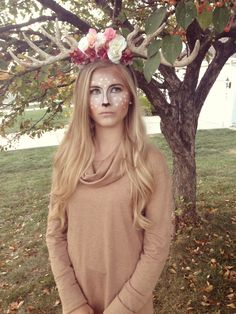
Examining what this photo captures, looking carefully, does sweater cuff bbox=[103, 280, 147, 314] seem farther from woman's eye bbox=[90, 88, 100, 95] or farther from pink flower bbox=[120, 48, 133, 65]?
pink flower bbox=[120, 48, 133, 65]

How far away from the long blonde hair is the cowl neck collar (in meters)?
0.03

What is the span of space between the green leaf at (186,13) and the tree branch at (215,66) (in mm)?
2929

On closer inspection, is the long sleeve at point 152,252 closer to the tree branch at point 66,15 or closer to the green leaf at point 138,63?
the green leaf at point 138,63

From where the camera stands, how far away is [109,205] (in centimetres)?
187

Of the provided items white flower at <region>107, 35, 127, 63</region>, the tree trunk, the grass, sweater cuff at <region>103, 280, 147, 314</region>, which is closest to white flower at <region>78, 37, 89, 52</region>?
white flower at <region>107, 35, 127, 63</region>

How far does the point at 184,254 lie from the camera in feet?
14.4

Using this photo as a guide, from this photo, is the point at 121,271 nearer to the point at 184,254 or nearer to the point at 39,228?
the point at 184,254

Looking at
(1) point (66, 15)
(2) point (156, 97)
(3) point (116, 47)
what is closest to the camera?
(3) point (116, 47)

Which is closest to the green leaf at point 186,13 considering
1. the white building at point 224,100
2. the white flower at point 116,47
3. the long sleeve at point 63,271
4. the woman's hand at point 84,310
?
the white flower at point 116,47

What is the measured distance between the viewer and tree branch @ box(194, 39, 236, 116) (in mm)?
4070

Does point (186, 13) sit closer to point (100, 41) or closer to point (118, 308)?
point (100, 41)

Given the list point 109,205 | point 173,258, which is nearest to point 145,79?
point 109,205

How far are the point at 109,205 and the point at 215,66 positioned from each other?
3017 mm

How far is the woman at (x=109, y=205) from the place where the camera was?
1.89 m
